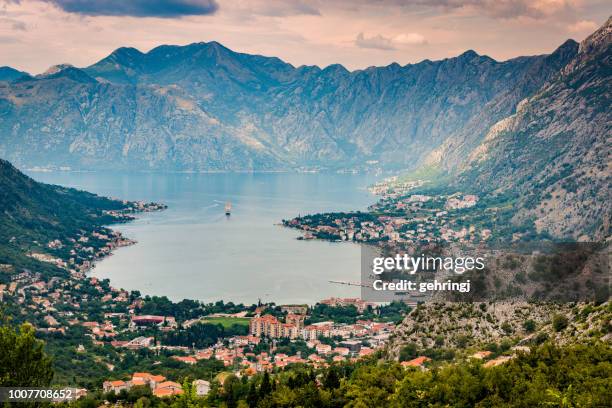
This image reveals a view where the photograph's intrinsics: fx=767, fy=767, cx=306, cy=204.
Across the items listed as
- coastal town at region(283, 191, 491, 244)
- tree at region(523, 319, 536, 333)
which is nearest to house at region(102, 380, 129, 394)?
tree at region(523, 319, 536, 333)

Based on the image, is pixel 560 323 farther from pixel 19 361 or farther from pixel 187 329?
pixel 187 329

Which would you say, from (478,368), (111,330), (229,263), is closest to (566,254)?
(478,368)

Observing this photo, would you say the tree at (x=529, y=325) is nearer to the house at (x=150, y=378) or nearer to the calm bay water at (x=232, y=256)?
the house at (x=150, y=378)

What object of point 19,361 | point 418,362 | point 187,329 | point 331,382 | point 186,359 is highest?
point 19,361

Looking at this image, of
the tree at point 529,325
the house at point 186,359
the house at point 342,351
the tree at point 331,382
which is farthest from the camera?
the house at point 342,351

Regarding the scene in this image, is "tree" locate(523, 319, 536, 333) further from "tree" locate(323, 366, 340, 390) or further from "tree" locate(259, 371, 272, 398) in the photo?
"tree" locate(259, 371, 272, 398)

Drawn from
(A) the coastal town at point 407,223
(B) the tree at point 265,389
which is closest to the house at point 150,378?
(B) the tree at point 265,389

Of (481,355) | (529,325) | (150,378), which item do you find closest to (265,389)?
(481,355)
